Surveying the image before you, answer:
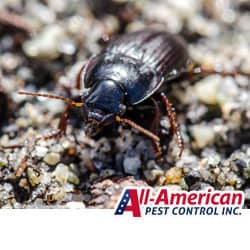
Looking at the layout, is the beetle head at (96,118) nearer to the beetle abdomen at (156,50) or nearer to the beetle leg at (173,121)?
the beetle leg at (173,121)

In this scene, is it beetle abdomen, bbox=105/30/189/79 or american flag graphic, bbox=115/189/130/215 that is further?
beetle abdomen, bbox=105/30/189/79

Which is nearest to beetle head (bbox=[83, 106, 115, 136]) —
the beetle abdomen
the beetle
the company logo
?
the beetle

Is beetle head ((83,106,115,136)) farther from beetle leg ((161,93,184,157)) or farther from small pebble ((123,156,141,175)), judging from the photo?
beetle leg ((161,93,184,157))

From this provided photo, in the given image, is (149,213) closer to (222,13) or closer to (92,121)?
(92,121)

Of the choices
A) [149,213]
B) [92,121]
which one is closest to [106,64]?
[92,121]

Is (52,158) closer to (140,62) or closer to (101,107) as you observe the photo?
(101,107)

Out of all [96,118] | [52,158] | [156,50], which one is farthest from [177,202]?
[156,50]

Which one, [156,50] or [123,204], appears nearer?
[123,204]
